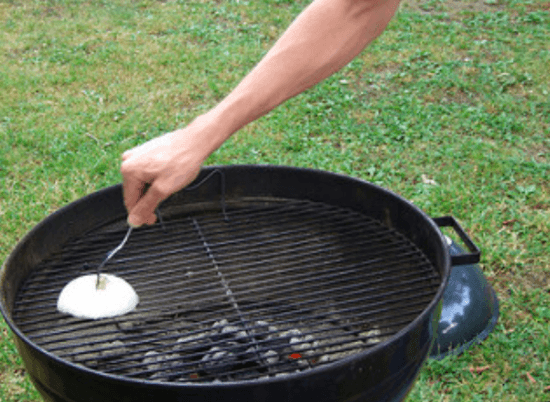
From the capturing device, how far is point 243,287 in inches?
76.1

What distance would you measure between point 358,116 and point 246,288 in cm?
276

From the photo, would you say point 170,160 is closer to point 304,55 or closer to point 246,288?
point 304,55

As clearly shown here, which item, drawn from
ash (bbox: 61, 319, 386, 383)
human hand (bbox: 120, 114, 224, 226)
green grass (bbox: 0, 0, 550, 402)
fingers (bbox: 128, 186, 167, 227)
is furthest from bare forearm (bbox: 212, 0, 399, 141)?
green grass (bbox: 0, 0, 550, 402)

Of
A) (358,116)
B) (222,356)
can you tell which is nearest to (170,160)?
(222,356)

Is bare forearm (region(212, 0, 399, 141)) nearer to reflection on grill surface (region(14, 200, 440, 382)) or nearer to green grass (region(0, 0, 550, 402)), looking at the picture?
reflection on grill surface (region(14, 200, 440, 382))

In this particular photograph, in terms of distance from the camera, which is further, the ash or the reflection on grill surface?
the reflection on grill surface

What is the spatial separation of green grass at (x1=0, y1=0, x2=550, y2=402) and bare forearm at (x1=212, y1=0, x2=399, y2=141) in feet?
4.80

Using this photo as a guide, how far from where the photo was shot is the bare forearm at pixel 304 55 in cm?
137

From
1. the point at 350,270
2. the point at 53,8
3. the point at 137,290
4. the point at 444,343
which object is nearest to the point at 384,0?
the point at 350,270

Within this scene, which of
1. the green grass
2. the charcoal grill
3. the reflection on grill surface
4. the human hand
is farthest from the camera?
the green grass

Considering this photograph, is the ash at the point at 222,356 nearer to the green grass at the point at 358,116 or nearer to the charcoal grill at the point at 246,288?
the charcoal grill at the point at 246,288

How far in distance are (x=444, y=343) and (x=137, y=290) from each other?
4.31 feet

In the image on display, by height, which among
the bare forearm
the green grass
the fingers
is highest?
the bare forearm

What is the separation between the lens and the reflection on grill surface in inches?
67.2
